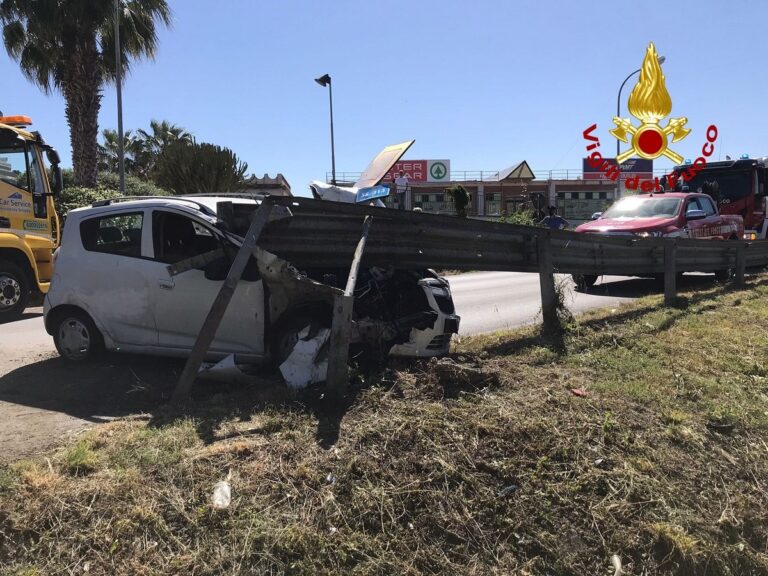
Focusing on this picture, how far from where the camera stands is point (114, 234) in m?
6.05

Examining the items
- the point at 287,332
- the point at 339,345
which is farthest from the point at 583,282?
the point at 339,345

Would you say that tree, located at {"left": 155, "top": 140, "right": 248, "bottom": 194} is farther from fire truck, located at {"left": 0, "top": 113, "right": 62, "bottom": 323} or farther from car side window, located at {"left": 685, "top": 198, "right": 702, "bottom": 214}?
car side window, located at {"left": 685, "top": 198, "right": 702, "bottom": 214}

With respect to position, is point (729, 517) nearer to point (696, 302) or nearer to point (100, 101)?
point (696, 302)

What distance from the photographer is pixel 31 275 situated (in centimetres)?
1090

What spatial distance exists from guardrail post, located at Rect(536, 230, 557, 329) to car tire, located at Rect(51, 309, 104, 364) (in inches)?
189

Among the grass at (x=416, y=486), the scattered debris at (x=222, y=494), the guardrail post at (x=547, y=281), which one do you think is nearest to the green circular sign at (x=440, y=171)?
the guardrail post at (x=547, y=281)

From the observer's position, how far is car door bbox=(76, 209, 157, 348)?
571cm

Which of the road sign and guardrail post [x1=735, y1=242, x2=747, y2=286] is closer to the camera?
the road sign

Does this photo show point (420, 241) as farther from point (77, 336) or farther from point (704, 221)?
point (704, 221)

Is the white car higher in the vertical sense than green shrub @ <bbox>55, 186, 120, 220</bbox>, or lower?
lower

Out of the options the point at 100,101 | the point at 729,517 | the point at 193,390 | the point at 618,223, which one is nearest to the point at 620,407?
the point at 729,517

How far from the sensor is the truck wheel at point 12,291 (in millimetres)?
10289

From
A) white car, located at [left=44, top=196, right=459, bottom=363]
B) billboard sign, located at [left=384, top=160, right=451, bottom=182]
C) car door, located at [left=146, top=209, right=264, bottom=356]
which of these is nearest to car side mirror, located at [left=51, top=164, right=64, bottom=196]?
white car, located at [left=44, top=196, right=459, bottom=363]

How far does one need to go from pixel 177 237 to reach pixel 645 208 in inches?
430
